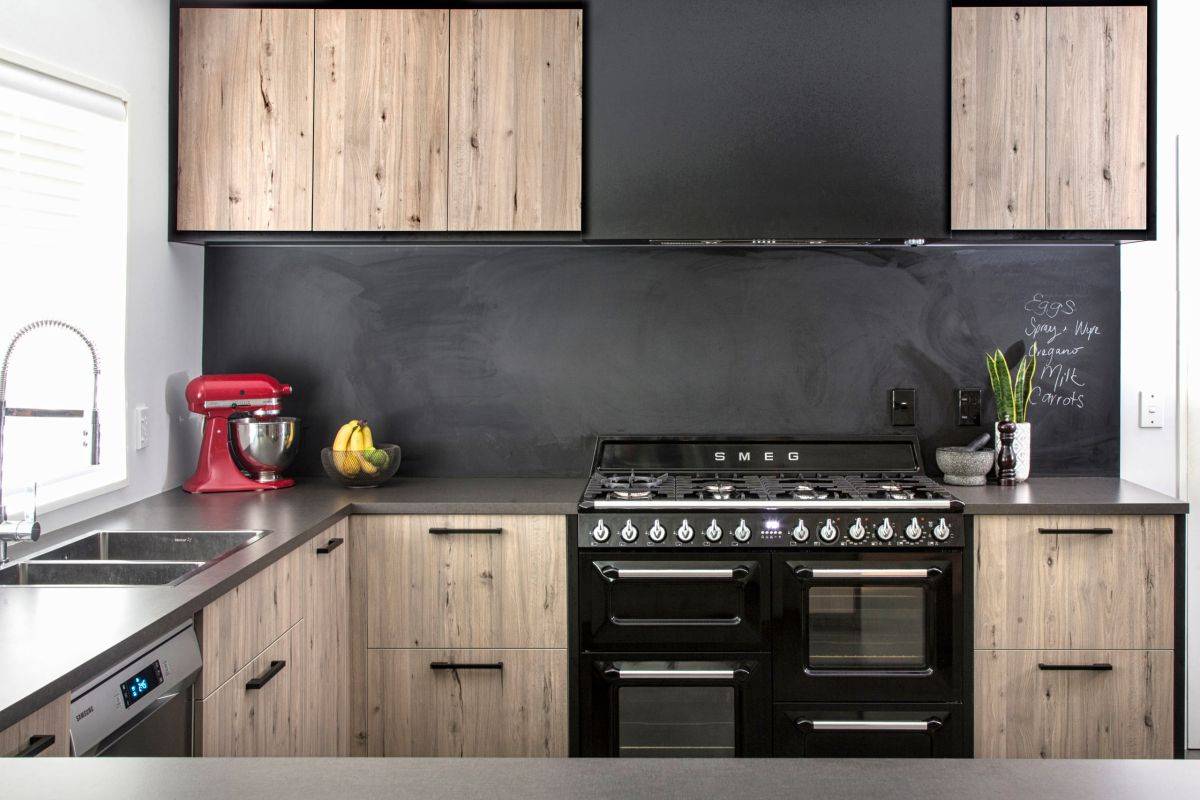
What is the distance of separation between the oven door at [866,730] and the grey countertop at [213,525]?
575mm

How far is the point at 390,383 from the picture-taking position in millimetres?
3180

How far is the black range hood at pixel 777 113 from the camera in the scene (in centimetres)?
276

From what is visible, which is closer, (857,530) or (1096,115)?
(857,530)

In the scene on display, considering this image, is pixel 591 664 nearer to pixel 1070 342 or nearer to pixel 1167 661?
pixel 1167 661

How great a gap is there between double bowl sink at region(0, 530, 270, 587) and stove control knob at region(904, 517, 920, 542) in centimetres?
165

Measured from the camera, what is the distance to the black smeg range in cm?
254

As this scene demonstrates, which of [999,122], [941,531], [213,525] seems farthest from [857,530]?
[213,525]

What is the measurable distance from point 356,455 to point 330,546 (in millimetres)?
448

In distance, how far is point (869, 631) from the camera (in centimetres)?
256

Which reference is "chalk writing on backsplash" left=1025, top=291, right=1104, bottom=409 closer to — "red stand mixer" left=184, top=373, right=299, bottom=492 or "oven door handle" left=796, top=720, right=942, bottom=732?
"oven door handle" left=796, top=720, right=942, bottom=732

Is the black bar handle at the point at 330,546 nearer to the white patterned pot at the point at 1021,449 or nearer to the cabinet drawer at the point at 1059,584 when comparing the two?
the cabinet drawer at the point at 1059,584

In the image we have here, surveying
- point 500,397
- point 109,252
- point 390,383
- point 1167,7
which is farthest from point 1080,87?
point 109,252

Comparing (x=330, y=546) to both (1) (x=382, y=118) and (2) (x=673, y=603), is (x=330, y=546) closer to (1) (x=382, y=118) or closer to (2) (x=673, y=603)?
(2) (x=673, y=603)

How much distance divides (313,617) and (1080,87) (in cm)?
261
